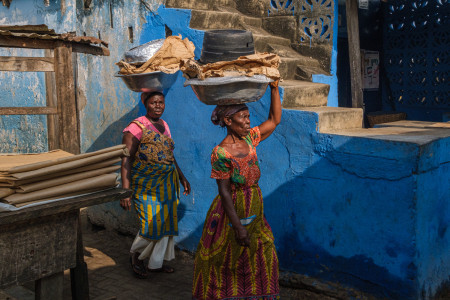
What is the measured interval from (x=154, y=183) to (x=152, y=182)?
2 cm

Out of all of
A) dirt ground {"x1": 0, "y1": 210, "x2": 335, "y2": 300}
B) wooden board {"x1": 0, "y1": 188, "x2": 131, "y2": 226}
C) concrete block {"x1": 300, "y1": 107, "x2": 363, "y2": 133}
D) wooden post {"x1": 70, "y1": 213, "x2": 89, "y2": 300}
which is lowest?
dirt ground {"x1": 0, "y1": 210, "x2": 335, "y2": 300}

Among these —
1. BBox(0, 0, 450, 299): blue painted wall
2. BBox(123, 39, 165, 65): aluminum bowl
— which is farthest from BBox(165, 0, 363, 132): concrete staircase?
BBox(123, 39, 165, 65): aluminum bowl

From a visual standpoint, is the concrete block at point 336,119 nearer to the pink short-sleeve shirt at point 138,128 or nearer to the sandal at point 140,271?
the pink short-sleeve shirt at point 138,128

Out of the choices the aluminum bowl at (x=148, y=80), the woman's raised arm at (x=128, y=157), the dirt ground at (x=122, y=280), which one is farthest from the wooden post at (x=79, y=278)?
the aluminum bowl at (x=148, y=80)

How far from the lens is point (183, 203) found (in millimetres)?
5309

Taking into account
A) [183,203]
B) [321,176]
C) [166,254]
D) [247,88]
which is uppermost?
[247,88]

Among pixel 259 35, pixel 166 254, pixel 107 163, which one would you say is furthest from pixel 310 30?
pixel 107 163

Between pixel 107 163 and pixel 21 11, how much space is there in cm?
544

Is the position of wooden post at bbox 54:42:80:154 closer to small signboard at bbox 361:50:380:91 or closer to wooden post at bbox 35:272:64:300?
wooden post at bbox 35:272:64:300

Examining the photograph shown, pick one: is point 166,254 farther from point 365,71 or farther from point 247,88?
point 365,71

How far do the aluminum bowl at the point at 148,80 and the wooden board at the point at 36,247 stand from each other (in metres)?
1.70

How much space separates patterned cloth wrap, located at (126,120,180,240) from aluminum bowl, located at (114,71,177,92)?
38cm

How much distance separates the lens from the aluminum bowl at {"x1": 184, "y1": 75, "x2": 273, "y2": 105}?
3.07m

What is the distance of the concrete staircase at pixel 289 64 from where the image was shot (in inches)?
175
